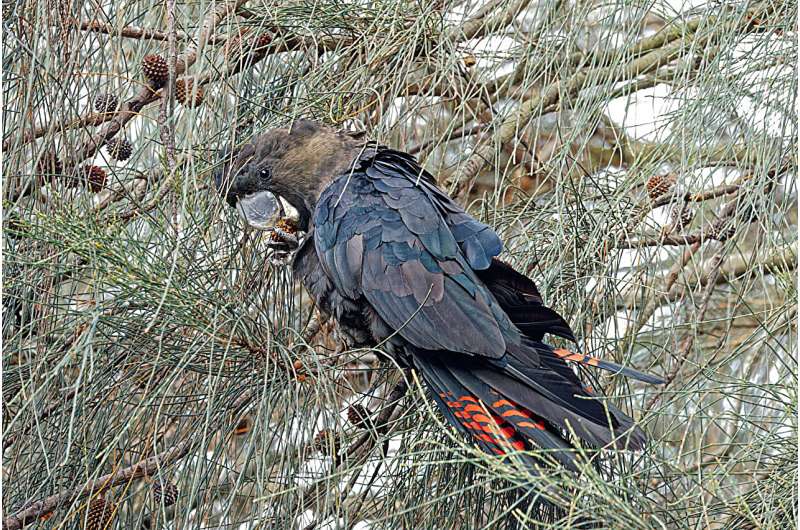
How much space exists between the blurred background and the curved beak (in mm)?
29

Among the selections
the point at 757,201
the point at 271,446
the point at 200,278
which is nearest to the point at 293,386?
the point at 271,446

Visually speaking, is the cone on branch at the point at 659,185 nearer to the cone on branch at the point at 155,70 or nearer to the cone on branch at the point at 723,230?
the cone on branch at the point at 723,230

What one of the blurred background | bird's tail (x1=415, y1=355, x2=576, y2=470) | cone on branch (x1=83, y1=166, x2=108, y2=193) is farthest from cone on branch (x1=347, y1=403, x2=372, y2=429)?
cone on branch (x1=83, y1=166, x2=108, y2=193)

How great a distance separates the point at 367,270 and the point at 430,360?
226 mm

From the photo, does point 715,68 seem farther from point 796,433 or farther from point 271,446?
point 271,446

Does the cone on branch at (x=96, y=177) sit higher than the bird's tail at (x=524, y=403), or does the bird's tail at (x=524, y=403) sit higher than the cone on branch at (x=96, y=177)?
the cone on branch at (x=96, y=177)

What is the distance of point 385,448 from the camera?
1729mm

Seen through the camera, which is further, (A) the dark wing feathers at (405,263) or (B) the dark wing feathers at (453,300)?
(A) the dark wing feathers at (405,263)

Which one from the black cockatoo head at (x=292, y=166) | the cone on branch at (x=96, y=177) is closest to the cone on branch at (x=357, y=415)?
the black cockatoo head at (x=292, y=166)

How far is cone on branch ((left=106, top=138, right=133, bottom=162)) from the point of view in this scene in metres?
1.81

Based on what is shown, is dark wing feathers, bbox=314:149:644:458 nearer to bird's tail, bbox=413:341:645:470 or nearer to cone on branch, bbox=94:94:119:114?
bird's tail, bbox=413:341:645:470

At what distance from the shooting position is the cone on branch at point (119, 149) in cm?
181

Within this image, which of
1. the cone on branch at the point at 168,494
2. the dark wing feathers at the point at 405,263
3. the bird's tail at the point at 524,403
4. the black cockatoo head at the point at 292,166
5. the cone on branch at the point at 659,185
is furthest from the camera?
the black cockatoo head at the point at 292,166

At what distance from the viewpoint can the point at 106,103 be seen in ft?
5.79
